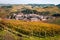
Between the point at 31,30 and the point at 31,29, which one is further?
the point at 31,29

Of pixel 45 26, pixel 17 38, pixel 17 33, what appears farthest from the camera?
pixel 45 26

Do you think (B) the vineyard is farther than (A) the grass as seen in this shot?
Yes

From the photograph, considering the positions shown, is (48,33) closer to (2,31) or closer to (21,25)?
(21,25)

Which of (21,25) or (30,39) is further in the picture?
(21,25)

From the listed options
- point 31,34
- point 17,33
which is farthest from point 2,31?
point 31,34

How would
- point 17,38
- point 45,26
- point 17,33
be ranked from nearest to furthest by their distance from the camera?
point 17,38
point 17,33
point 45,26

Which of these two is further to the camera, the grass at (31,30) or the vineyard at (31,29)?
the vineyard at (31,29)
